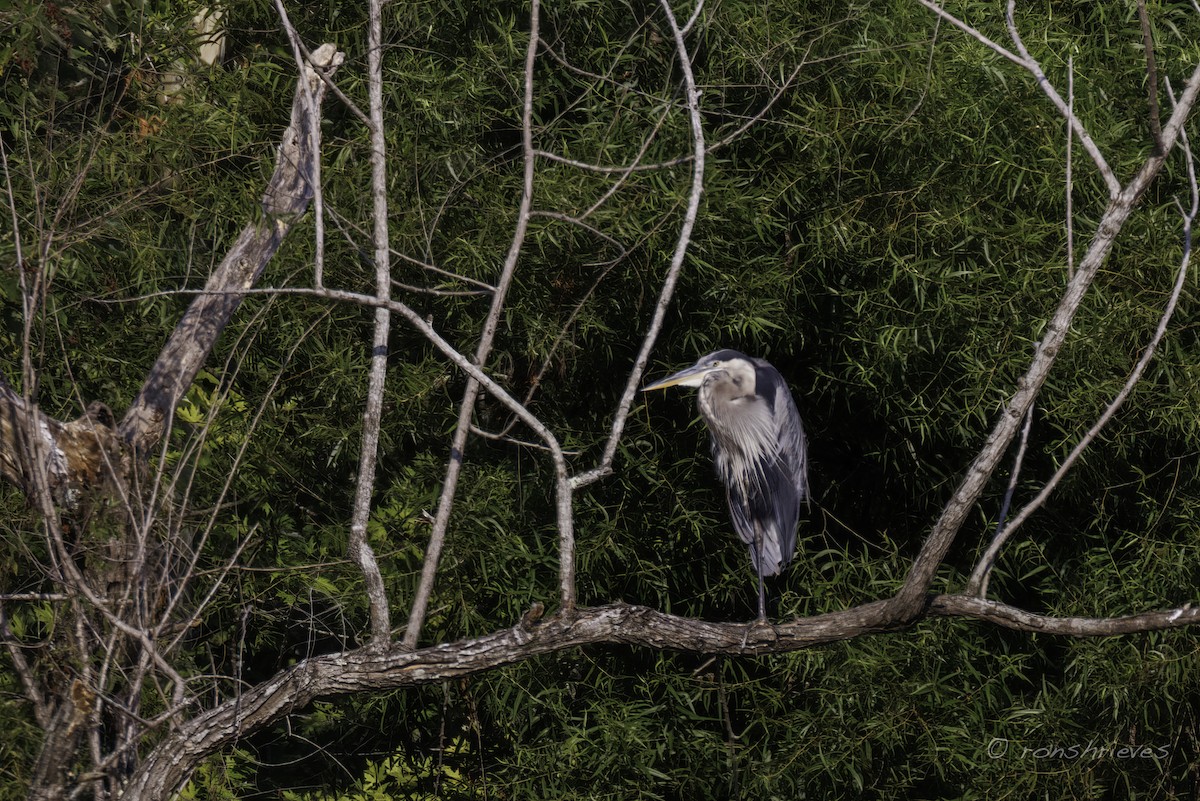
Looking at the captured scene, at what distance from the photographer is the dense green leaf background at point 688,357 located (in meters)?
2.63

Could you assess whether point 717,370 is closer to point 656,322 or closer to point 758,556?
point 758,556

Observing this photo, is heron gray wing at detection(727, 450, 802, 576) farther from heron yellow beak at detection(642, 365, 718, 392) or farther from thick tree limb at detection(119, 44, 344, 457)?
thick tree limb at detection(119, 44, 344, 457)

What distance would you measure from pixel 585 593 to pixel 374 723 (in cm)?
63

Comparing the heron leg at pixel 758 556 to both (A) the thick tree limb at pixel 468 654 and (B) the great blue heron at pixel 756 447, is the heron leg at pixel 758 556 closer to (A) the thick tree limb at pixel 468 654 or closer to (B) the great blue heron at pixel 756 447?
(B) the great blue heron at pixel 756 447

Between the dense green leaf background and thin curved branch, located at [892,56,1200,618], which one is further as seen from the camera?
the dense green leaf background

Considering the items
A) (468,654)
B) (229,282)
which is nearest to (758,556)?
(468,654)

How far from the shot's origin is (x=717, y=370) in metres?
2.73

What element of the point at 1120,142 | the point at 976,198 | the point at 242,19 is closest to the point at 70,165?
the point at 242,19

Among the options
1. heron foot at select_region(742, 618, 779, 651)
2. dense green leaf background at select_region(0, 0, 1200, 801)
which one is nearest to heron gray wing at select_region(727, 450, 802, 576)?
dense green leaf background at select_region(0, 0, 1200, 801)

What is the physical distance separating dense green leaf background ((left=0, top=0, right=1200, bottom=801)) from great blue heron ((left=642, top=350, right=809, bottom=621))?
0.12m

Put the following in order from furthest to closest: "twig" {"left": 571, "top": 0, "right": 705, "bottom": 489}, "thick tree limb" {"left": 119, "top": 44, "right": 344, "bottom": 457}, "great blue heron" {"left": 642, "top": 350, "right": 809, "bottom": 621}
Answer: "great blue heron" {"left": 642, "top": 350, "right": 809, "bottom": 621}, "thick tree limb" {"left": 119, "top": 44, "right": 344, "bottom": 457}, "twig" {"left": 571, "top": 0, "right": 705, "bottom": 489}

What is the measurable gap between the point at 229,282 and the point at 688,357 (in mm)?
1112

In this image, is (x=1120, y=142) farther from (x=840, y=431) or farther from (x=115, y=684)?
(x=115, y=684)

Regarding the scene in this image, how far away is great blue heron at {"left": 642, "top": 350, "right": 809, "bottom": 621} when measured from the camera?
2.74 metres
